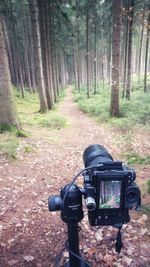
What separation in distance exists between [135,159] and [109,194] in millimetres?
4761

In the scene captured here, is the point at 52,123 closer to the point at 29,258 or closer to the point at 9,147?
the point at 9,147

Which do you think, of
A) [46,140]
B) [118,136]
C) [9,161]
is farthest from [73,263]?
[118,136]

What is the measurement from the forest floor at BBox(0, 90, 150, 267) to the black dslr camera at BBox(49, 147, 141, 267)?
4.63 feet

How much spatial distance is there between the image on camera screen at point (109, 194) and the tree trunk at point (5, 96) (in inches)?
254

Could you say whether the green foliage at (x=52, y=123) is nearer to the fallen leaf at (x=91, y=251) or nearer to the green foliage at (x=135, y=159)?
→ the green foliage at (x=135, y=159)

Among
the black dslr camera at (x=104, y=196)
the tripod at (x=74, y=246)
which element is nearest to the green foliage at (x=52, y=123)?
the tripod at (x=74, y=246)

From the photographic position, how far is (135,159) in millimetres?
6426

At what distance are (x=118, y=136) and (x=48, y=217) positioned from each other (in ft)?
18.8

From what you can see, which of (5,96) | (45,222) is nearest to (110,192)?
(45,222)

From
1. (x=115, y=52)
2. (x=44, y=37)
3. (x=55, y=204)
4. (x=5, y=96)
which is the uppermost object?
(x=44, y=37)

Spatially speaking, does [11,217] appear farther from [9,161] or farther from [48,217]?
[9,161]

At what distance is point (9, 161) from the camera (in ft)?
19.7

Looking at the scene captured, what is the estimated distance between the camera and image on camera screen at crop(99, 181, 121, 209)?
1.89 meters

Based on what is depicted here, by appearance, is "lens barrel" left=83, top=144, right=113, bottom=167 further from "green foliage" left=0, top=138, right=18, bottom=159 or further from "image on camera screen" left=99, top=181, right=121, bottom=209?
"green foliage" left=0, top=138, right=18, bottom=159
